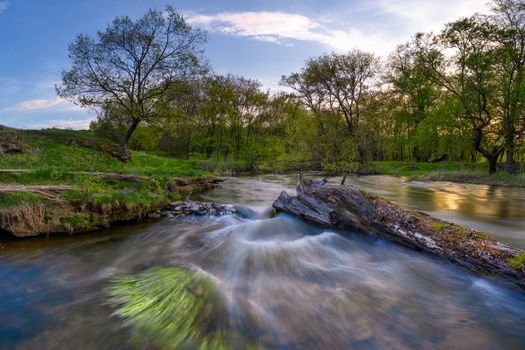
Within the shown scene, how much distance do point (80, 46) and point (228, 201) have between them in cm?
1821

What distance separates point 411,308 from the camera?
13.7 feet

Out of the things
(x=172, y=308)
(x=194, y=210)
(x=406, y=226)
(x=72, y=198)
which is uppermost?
(x=72, y=198)

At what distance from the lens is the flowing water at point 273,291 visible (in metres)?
3.47

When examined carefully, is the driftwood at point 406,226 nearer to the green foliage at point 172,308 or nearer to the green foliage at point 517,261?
the green foliage at point 517,261

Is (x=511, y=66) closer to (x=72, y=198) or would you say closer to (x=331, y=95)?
(x=331, y=95)

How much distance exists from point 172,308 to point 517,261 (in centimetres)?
511

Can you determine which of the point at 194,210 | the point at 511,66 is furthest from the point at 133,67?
the point at 511,66

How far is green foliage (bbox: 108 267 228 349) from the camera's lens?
337 centimetres

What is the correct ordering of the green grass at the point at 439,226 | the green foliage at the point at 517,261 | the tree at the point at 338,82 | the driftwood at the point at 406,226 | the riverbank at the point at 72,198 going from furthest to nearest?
the tree at the point at 338,82 < the riverbank at the point at 72,198 < the green grass at the point at 439,226 < the driftwood at the point at 406,226 < the green foliage at the point at 517,261

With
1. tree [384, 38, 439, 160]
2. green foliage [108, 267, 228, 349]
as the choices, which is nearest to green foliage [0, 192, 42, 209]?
green foliage [108, 267, 228, 349]

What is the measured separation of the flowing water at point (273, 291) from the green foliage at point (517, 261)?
1.15 ft

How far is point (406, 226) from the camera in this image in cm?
602

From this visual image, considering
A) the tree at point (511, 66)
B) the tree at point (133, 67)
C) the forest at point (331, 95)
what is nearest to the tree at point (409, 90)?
the forest at point (331, 95)

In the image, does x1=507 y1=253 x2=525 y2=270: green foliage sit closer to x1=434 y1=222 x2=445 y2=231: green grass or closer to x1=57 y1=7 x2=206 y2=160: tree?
x1=434 y1=222 x2=445 y2=231: green grass
